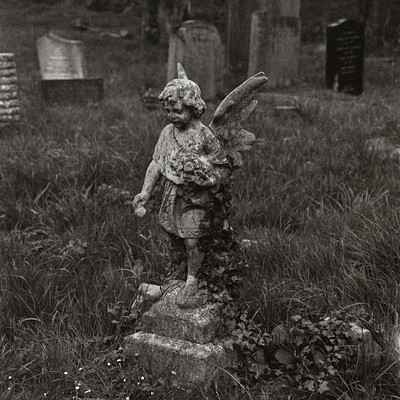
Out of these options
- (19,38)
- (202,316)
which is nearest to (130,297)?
(202,316)

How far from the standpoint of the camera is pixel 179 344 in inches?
145

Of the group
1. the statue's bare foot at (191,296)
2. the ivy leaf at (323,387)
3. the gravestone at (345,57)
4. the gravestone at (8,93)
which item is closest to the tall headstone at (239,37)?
the gravestone at (345,57)

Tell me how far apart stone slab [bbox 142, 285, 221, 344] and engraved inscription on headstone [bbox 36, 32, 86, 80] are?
8.10 meters

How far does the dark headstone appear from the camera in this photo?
9.73 metres

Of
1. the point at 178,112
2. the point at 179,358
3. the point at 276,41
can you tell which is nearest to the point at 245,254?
the point at 179,358

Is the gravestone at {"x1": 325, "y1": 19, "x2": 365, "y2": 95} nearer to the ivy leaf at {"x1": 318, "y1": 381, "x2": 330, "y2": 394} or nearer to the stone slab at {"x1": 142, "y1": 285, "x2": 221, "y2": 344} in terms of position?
the stone slab at {"x1": 142, "y1": 285, "x2": 221, "y2": 344}

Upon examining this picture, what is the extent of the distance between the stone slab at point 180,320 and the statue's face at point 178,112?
3.16 ft

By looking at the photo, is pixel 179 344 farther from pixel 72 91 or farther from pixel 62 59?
pixel 62 59

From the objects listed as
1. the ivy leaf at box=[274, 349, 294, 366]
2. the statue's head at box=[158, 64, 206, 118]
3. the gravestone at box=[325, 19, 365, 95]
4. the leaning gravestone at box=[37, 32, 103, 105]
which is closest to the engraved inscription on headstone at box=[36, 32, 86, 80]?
the leaning gravestone at box=[37, 32, 103, 105]

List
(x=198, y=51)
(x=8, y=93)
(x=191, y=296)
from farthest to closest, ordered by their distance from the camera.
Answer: (x=198, y=51)
(x=8, y=93)
(x=191, y=296)

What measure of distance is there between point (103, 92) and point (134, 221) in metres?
5.15

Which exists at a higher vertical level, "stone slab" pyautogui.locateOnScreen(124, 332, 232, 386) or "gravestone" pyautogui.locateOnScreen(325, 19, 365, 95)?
"gravestone" pyautogui.locateOnScreen(325, 19, 365, 95)

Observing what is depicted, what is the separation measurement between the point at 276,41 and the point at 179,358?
25.9 ft

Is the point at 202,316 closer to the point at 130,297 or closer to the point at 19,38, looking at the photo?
the point at 130,297
